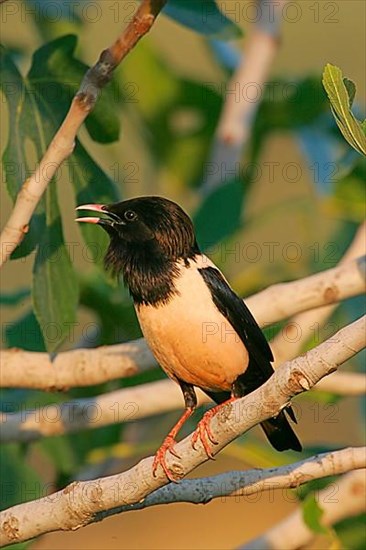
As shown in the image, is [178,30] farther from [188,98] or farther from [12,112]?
[12,112]

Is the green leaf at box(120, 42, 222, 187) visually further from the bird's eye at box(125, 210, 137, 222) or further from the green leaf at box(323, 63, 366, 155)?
the green leaf at box(323, 63, 366, 155)

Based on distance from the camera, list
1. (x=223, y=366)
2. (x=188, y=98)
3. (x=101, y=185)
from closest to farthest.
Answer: (x=223, y=366), (x=101, y=185), (x=188, y=98)

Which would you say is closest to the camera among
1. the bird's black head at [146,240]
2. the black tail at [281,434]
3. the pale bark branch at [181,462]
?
the pale bark branch at [181,462]

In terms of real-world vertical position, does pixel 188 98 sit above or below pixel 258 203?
A: above

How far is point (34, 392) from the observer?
4.86m

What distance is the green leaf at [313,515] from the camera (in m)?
3.67

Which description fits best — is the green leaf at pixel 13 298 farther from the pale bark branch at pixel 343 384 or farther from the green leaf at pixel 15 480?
the pale bark branch at pixel 343 384

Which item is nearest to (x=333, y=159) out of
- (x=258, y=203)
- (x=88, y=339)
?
(x=88, y=339)

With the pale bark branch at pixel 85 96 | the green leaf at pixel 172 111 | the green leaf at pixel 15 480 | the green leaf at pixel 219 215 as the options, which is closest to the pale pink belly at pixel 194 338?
the pale bark branch at pixel 85 96

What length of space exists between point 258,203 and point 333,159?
13.9 feet

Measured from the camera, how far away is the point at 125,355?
3.86m

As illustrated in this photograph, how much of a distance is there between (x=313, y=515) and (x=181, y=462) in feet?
3.03

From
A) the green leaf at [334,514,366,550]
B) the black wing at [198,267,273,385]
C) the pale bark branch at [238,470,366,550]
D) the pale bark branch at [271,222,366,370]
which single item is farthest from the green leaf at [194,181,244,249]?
the green leaf at [334,514,366,550]

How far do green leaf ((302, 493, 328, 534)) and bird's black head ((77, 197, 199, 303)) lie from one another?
828 millimetres
